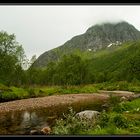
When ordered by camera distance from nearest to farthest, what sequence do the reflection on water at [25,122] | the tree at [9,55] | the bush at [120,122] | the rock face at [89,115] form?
the bush at [120,122], the rock face at [89,115], the reflection on water at [25,122], the tree at [9,55]

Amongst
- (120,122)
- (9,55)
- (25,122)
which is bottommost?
(25,122)

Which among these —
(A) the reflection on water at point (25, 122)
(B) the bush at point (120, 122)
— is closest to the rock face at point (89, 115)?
(B) the bush at point (120, 122)

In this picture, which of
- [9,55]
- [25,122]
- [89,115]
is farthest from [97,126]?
[9,55]

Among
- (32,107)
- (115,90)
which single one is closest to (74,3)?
(32,107)

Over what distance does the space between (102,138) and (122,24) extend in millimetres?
121593

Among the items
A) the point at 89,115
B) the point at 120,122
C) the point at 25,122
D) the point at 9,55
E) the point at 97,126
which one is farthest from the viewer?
the point at 9,55

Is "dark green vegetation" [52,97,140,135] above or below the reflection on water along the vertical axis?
above

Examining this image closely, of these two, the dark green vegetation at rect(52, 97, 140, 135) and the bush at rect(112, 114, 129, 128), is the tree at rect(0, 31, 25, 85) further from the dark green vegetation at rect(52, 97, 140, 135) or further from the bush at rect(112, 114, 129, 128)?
the bush at rect(112, 114, 129, 128)

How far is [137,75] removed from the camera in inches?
807

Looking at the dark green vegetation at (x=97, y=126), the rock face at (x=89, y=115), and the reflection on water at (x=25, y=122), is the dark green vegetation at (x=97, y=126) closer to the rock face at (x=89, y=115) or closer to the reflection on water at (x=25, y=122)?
the rock face at (x=89, y=115)

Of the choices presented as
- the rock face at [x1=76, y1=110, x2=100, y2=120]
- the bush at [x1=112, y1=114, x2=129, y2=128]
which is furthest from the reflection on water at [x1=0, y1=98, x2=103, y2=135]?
the bush at [x1=112, y1=114, x2=129, y2=128]

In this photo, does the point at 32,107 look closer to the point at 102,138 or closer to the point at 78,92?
the point at 78,92

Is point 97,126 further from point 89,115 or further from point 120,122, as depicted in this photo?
point 89,115

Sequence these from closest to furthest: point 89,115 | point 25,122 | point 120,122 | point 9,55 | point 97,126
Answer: point 97,126, point 120,122, point 89,115, point 25,122, point 9,55
